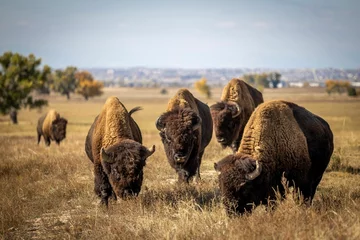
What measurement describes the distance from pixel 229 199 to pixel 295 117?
2401 millimetres

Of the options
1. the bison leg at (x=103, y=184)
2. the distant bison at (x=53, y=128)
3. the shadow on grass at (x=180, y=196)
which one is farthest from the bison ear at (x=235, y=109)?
the distant bison at (x=53, y=128)

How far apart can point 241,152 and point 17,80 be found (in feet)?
166

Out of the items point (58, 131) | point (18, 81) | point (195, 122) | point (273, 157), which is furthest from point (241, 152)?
point (18, 81)

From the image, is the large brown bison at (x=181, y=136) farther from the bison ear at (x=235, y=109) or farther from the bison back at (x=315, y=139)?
the bison back at (x=315, y=139)

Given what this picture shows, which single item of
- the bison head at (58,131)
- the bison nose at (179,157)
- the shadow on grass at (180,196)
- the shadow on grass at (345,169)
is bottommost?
the bison head at (58,131)

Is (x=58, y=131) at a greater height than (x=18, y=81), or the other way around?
(x=18, y=81)

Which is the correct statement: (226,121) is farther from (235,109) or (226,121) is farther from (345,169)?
(345,169)

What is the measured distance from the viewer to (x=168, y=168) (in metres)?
13.0

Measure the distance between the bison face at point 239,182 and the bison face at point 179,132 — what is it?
3.01m

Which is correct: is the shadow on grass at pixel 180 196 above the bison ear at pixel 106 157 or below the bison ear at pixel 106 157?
below

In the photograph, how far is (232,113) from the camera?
1241 cm

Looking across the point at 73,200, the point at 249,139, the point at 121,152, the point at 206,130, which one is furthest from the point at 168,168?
the point at 249,139

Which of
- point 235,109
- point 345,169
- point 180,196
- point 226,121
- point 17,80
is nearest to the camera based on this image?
point 180,196

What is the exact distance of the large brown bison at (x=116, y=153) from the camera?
25.1 feet
